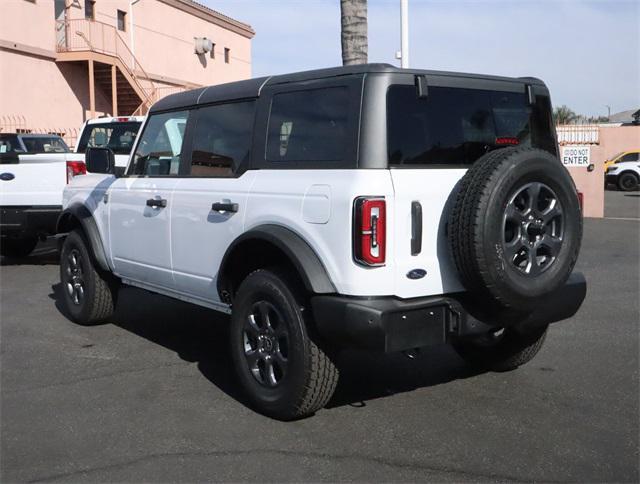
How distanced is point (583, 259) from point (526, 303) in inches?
300

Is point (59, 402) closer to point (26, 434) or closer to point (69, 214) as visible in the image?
point (26, 434)

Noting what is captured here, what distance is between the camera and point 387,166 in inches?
167

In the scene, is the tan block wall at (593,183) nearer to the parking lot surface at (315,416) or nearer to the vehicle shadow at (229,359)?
the parking lot surface at (315,416)

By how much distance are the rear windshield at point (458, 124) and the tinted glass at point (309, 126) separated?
0.96 ft

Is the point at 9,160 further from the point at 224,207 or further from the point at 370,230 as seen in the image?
the point at 370,230

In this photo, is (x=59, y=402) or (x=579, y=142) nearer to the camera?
(x=59, y=402)

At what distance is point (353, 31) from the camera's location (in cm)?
1112

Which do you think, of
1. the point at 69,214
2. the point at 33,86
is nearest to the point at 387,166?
the point at 69,214

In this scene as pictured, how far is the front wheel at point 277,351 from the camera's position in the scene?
4430 millimetres

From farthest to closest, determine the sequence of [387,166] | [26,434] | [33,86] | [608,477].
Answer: [33,86] → [26,434] → [387,166] → [608,477]

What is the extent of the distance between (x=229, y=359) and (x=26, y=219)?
16.9ft

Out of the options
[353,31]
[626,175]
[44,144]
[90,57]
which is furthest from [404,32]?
[626,175]

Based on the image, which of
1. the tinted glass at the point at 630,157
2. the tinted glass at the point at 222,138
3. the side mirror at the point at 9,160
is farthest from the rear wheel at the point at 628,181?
the tinted glass at the point at 222,138

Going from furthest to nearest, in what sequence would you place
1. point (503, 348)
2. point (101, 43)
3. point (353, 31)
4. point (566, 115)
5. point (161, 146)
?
point (566, 115) < point (101, 43) < point (353, 31) < point (161, 146) < point (503, 348)
